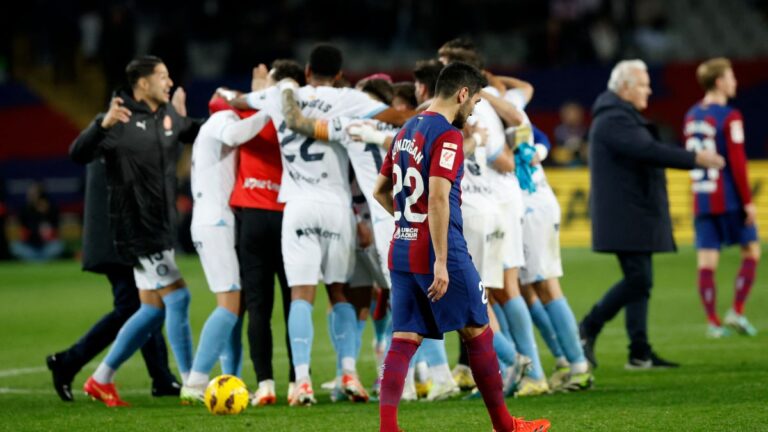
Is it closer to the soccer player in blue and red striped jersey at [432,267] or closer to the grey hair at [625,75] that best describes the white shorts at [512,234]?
the grey hair at [625,75]

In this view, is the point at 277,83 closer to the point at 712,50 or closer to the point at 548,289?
the point at 548,289

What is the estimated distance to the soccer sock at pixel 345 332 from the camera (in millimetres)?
9133

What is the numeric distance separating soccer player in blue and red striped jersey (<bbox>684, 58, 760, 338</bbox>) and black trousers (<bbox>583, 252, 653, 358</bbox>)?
2.12m

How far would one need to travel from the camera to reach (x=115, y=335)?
9.94 m

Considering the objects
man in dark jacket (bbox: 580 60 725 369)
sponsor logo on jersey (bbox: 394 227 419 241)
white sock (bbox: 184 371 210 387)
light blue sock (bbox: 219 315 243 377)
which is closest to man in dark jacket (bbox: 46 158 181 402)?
light blue sock (bbox: 219 315 243 377)

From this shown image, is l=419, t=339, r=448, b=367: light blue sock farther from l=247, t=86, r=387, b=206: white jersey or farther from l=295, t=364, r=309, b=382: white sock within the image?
l=247, t=86, r=387, b=206: white jersey

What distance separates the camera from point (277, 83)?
9320mm

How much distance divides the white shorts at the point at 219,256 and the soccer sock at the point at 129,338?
540 millimetres

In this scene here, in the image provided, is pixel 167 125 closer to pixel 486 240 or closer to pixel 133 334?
pixel 133 334

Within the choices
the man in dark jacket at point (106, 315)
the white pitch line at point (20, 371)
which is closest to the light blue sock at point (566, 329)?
the man in dark jacket at point (106, 315)

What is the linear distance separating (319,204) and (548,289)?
1914 mm

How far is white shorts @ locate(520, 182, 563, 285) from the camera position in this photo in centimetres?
979

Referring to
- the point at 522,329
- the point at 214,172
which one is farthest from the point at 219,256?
the point at 522,329

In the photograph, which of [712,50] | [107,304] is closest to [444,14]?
[712,50]
